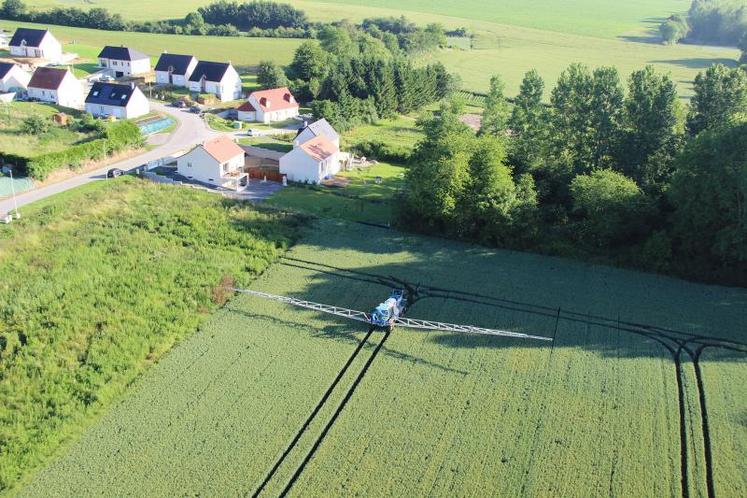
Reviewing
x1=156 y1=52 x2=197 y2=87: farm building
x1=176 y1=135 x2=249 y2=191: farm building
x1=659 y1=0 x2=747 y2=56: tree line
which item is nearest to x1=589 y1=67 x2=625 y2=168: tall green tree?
x1=176 y1=135 x2=249 y2=191: farm building

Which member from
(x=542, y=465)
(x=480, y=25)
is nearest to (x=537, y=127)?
(x=542, y=465)

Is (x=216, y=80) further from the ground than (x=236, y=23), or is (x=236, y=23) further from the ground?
(x=236, y=23)

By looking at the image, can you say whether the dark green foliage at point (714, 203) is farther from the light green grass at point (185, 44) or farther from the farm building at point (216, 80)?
the light green grass at point (185, 44)

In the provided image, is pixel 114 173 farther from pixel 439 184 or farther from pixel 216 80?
pixel 216 80

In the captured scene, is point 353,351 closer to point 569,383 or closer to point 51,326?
point 569,383

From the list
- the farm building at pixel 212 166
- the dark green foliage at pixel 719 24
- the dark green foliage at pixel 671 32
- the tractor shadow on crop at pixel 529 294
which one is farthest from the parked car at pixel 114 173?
the dark green foliage at pixel 719 24

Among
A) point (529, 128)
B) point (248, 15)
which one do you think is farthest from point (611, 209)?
point (248, 15)
